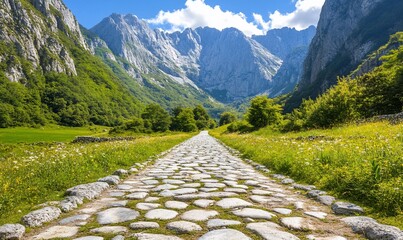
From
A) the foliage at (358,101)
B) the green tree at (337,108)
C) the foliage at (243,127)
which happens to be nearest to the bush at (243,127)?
the foliage at (243,127)

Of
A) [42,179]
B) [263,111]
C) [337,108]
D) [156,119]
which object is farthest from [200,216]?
[156,119]

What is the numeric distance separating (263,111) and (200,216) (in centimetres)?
5273

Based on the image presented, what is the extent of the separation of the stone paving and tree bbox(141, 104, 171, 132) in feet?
338

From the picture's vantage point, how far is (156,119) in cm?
11462

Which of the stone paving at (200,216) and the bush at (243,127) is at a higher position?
the bush at (243,127)

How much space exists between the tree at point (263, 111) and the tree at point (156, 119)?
189 feet

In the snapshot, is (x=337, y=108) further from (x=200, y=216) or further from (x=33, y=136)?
(x=33, y=136)

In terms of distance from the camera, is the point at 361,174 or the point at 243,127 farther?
the point at 243,127

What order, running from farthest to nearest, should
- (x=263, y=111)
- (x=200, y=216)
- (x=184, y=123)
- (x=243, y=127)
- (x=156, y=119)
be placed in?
(x=184, y=123) < (x=156, y=119) < (x=243, y=127) < (x=263, y=111) < (x=200, y=216)

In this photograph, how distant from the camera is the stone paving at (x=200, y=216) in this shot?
4.23 meters

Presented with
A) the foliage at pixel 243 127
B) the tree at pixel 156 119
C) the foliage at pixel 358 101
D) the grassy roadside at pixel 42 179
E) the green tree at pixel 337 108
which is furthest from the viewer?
the tree at pixel 156 119

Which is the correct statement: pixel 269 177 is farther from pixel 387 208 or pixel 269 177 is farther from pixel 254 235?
pixel 254 235

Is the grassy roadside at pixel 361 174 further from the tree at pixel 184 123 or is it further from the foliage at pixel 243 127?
the tree at pixel 184 123

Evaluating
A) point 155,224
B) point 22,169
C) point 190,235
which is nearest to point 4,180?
point 22,169
